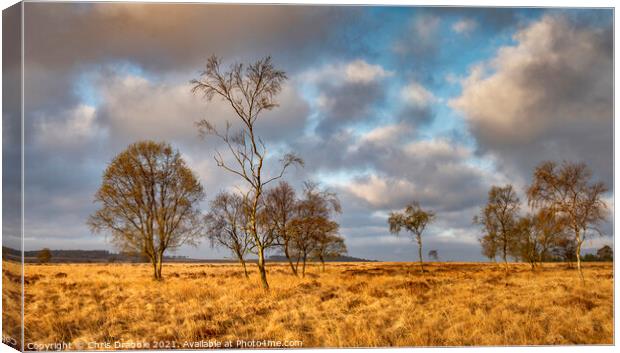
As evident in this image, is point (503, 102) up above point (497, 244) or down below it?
above

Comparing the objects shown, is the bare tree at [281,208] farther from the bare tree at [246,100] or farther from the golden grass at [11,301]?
the golden grass at [11,301]

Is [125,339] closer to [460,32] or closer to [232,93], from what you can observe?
[232,93]

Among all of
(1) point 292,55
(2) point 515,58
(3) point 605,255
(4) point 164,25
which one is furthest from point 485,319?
(4) point 164,25

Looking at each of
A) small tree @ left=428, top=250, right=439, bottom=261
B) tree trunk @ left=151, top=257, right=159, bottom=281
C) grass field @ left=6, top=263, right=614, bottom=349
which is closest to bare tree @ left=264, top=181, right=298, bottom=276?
grass field @ left=6, top=263, right=614, bottom=349

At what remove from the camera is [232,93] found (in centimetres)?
1396

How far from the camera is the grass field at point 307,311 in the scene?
12289 mm

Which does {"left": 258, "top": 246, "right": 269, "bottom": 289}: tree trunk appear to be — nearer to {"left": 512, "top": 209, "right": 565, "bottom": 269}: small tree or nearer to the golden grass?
the golden grass

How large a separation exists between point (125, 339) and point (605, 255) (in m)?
13.0

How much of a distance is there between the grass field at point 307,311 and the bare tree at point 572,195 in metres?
1.36

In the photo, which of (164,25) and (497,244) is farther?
(497,244)

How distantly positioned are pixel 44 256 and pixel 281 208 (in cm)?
674

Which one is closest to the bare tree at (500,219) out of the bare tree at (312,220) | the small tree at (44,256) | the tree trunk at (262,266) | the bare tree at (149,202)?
the bare tree at (312,220)

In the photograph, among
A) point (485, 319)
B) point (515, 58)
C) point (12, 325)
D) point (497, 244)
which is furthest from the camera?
point (497, 244)

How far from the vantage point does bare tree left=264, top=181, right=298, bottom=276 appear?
15013 mm
